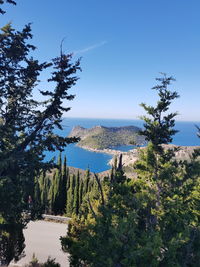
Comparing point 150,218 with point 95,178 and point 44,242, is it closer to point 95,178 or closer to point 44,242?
point 95,178

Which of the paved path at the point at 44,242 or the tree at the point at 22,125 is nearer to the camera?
the tree at the point at 22,125

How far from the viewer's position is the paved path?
770 inches

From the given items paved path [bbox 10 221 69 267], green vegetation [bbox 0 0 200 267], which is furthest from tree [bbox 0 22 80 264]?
paved path [bbox 10 221 69 267]

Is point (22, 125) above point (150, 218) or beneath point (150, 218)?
above

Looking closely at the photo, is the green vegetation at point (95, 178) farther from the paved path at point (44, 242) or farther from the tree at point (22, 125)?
the paved path at point (44, 242)

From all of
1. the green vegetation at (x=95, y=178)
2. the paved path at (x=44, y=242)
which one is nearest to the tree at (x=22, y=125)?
the green vegetation at (x=95, y=178)

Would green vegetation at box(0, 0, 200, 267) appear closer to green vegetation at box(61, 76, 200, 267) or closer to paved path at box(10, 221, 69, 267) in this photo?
green vegetation at box(61, 76, 200, 267)

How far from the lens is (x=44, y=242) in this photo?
74.1 feet

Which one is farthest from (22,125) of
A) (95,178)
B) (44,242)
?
(44,242)

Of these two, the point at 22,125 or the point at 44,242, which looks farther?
the point at 44,242

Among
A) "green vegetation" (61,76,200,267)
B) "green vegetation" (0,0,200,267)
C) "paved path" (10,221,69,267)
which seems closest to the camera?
"green vegetation" (61,76,200,267)

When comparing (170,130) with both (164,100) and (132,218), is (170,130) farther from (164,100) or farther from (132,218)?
(132,218)

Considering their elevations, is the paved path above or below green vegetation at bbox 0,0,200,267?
below

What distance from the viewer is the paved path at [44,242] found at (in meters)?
19.5
